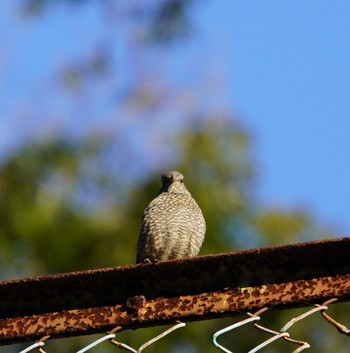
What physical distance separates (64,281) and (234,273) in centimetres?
31

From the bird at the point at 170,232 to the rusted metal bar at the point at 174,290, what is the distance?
2.90 metres

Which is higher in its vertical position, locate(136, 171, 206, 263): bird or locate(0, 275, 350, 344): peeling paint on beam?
locate(136, 171, 206, 263): bird

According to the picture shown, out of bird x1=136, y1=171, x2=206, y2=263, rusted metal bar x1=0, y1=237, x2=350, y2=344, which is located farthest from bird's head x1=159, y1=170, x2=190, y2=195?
rusted metal bar x1=0, y1=237, x2=350, y2=344

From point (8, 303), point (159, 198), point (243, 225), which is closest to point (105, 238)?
point (243, 225)

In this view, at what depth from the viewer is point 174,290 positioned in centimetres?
216

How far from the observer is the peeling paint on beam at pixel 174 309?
2076 mm

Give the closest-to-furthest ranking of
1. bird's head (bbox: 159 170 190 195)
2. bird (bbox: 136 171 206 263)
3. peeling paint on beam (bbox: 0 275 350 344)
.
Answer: peeling paint on beam (bbox: 0 275 350 344) → bird (bbox: 136 171 206 263) → bird's head (bbox: 159 170 190 195)

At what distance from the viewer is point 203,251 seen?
1302cm

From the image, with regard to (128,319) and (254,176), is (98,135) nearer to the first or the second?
(254,176)

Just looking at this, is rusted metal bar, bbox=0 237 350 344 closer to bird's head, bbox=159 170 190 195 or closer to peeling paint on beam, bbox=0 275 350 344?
peeling paint on beam, bbox=0 275 350 344

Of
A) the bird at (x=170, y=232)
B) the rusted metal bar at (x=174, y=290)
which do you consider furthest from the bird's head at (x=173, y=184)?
the rusted metal bar at (x=174, y=290)

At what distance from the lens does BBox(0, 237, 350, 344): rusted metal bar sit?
209cm

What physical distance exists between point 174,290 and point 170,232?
10.1 feet

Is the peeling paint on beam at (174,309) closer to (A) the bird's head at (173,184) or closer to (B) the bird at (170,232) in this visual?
(B) the bird at (170,232)
